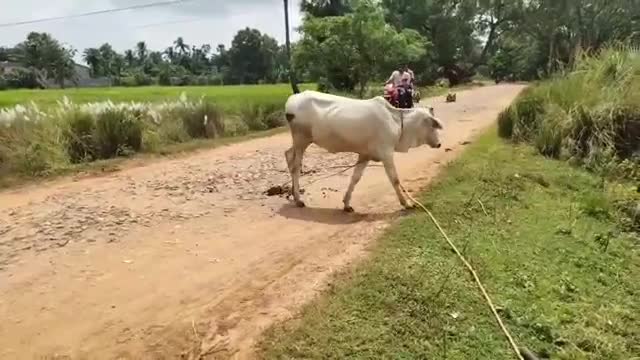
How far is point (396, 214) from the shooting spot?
8273mm

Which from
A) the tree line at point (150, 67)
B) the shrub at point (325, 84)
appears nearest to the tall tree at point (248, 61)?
the tree line at point (150, 67)

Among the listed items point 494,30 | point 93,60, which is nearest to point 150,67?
point 93,60

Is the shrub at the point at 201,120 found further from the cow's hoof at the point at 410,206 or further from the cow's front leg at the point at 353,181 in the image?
the cow's hoof at the point at 410,206

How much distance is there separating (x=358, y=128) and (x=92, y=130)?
7.66m

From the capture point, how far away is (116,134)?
554 inches

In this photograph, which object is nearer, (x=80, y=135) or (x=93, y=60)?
(x=80, y=135)

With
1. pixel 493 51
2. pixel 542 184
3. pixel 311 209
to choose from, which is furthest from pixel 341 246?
pixel 493 51

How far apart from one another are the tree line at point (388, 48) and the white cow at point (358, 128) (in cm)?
925

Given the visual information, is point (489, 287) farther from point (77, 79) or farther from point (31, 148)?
point (77, 79)

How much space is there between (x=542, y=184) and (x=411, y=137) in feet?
9.81

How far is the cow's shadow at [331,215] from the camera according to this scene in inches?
324

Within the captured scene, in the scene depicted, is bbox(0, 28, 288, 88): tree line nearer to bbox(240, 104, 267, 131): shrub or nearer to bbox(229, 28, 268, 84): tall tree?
bbox(229, 28, 268, 84): tall tree

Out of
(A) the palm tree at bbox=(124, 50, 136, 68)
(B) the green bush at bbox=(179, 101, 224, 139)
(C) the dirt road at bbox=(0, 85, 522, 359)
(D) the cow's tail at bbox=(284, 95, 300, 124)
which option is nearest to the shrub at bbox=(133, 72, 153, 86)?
(A) the palm tree at bbox=(124, 50, 136, 68)

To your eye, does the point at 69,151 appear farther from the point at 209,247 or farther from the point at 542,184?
the point at 542,184
